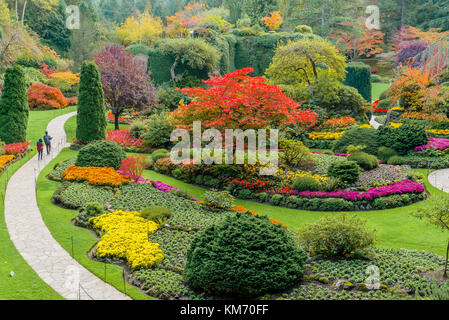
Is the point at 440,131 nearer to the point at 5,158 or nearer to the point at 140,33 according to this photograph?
the point at 5,158

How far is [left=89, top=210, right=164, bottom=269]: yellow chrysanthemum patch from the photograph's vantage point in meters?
10.6

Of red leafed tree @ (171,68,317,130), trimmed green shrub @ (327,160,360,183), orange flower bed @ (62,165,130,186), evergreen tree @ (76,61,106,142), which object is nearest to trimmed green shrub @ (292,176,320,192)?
trimmed green shrub @ (327,160,360,183)

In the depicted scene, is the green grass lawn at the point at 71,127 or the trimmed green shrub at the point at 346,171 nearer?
the trimmed green shrub at the point at 346,171

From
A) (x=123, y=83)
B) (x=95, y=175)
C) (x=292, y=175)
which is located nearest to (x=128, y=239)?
(x=95, y=175)

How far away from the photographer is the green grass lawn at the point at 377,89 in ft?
146

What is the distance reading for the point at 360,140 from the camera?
72.0ft

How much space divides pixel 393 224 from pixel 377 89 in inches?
1414

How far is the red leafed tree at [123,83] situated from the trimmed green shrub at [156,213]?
14.2 m

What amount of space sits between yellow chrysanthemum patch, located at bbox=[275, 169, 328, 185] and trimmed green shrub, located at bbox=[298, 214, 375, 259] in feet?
21.3

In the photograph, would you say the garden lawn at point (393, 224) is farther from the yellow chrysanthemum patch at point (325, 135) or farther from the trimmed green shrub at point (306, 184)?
the yellow chrysanthemum patch at point (325, 135)

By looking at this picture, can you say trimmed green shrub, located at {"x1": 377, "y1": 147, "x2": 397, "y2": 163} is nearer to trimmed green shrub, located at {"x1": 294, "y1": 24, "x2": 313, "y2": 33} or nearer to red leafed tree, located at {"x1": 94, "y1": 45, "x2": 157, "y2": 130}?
red leafed tree, located at {"x1": 94, "y1": 45, "x2": 157, "y2": 130}

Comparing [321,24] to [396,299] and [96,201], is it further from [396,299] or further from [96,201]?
[396,299]

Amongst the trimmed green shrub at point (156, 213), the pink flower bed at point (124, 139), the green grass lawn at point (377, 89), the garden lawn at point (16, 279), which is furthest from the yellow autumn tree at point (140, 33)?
the garden lawn at point (16, 279)
